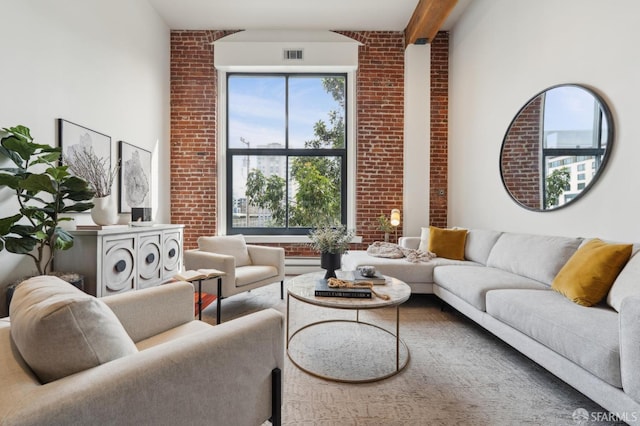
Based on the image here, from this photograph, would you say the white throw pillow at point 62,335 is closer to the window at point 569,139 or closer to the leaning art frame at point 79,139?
the leaning art frame at point 79,139

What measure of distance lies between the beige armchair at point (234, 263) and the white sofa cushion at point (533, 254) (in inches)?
88.3

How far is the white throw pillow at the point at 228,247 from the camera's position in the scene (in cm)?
329

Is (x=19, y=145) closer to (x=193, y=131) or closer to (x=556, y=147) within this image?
(x=193, y=131)

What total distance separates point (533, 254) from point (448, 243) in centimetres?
100

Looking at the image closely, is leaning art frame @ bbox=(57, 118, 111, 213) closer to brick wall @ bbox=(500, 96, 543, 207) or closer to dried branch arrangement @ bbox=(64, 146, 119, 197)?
dried branch arrangement @ bbox=(64, 146, 119, 197)

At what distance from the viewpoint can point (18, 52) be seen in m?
2.07

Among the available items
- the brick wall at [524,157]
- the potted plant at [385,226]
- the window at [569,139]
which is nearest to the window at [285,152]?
the potted plant at [385,226]

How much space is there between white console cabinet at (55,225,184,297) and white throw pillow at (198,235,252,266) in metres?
0.41

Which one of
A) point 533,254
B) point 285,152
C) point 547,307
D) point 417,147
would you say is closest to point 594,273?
point 547,307

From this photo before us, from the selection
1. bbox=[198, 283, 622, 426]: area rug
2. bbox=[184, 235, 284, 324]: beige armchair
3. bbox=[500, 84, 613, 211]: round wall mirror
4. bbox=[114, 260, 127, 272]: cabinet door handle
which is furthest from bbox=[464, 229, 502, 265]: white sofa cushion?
bbox=[114, 260, 127, 272]: cabinet door handle

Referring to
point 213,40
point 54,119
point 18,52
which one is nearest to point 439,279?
point 54,119

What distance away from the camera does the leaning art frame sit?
2428 millimetres

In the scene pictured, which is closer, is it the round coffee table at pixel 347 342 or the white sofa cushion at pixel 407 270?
the round coffee table at pixel 347 342

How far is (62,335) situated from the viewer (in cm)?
78
